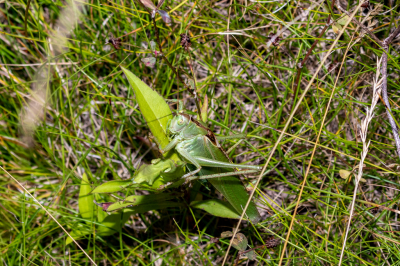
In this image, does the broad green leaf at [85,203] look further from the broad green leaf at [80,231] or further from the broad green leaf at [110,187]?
the broad green leaf at [110,187]

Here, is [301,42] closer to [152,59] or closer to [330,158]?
[330,158]

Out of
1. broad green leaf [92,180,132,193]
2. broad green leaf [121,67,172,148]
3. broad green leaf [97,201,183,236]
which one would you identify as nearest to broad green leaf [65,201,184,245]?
broad green leaf [97,201,183,236]

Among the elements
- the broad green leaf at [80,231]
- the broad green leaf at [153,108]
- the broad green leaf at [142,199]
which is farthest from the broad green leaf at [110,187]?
the broad green leaf at [80,231]

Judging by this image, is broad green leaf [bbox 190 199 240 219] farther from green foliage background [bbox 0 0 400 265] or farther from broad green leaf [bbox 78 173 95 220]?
broad green leaf [bbox 78 173 95 220]

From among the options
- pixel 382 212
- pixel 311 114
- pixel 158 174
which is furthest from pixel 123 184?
pixel 382 212

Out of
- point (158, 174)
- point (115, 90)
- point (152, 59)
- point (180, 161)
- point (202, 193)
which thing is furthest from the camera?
point (115, 90)

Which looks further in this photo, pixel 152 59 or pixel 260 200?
pixel 260 200

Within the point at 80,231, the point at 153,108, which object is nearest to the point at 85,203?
the point at 80,231
